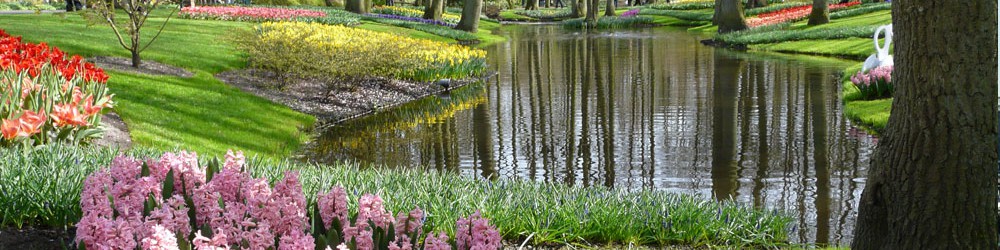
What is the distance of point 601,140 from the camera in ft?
43.0

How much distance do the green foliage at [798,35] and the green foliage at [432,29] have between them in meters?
8.15

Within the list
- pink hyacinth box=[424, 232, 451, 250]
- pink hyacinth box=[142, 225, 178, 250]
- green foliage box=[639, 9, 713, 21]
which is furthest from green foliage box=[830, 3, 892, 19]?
pink hyacinth box=[142, 225, 178, 250]

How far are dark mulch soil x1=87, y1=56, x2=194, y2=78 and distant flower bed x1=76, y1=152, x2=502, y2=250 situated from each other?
1205 centimetres

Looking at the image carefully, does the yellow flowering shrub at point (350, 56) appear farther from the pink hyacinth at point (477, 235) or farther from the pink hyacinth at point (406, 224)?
the pink hyacinth at point (477, 235)

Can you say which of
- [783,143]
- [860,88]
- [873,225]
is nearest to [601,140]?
[783,143]

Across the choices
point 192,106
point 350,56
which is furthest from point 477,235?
point 350,56

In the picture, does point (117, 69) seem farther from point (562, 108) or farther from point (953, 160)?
point (953, 160)

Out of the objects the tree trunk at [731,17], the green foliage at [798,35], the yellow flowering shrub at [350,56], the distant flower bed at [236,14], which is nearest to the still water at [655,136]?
the yellow flowering shrub at [350,56]

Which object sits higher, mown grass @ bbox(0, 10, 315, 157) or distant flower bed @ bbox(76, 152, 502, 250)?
distant flower bed @ bbox(76, 152, 502, 250)

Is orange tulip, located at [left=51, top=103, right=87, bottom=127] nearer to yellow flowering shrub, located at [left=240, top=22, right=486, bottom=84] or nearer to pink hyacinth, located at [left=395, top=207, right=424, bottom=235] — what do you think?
pink hyacinth, located at [left=395, top=207, right=424, bottom=235]

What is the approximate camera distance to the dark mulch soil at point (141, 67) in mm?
16469

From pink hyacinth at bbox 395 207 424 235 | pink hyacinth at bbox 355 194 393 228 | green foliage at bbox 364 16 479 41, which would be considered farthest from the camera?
green foliage at bbox 364 16 479 41

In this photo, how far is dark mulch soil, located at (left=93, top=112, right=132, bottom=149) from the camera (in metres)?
9.95

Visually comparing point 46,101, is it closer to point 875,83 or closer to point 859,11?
point 875,83
